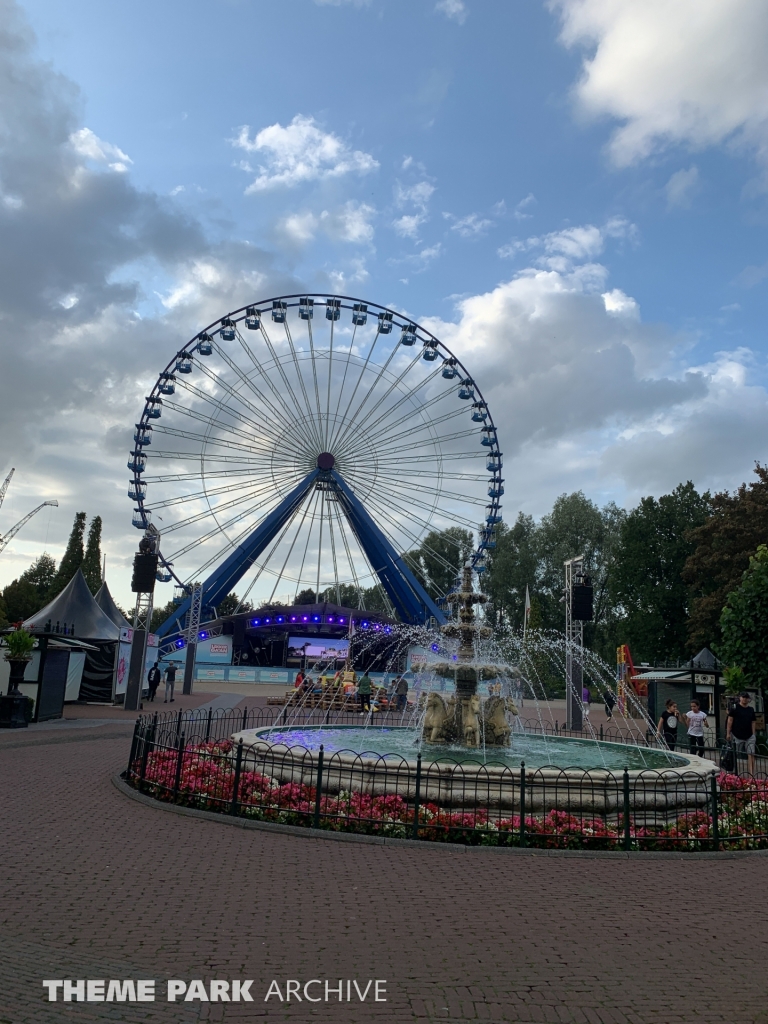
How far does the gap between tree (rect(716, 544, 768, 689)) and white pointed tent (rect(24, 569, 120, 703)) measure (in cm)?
1978

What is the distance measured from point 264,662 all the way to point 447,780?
1990 inches

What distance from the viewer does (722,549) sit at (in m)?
36.5

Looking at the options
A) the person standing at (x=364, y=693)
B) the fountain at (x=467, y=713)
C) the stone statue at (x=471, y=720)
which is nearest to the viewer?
the stone statue at (x=471, y=720)

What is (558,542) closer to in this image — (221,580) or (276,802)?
(221,580)

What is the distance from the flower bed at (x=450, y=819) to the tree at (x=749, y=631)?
10.9 meters

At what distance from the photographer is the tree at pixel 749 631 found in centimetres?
1972

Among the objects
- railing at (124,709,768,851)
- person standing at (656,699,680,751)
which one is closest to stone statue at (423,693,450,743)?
railing at (124,709,768,851)

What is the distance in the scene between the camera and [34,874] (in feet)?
21.0

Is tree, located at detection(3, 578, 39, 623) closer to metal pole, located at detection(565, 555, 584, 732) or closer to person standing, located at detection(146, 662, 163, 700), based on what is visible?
person standing, located at detection(146, 662, 163, 700)

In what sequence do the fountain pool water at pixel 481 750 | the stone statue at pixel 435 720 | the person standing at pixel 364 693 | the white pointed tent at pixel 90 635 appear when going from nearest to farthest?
1. the fountain pool water at pixel 481 750
2. the stone statue at pixel 435 720
3. the white pointed tent at pixel 90 635
4. the person standing at pixel 364 693

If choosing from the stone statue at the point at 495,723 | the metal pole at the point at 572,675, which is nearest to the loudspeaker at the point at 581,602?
the metal pole at the point at 572,675

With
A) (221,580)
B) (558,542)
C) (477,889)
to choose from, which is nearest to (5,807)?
(477,889)

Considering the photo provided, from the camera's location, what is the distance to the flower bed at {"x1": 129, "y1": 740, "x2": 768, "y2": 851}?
8.34 m

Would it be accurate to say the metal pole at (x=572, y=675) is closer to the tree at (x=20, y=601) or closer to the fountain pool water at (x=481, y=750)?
the fountain pool water at (x=481, y=750)
